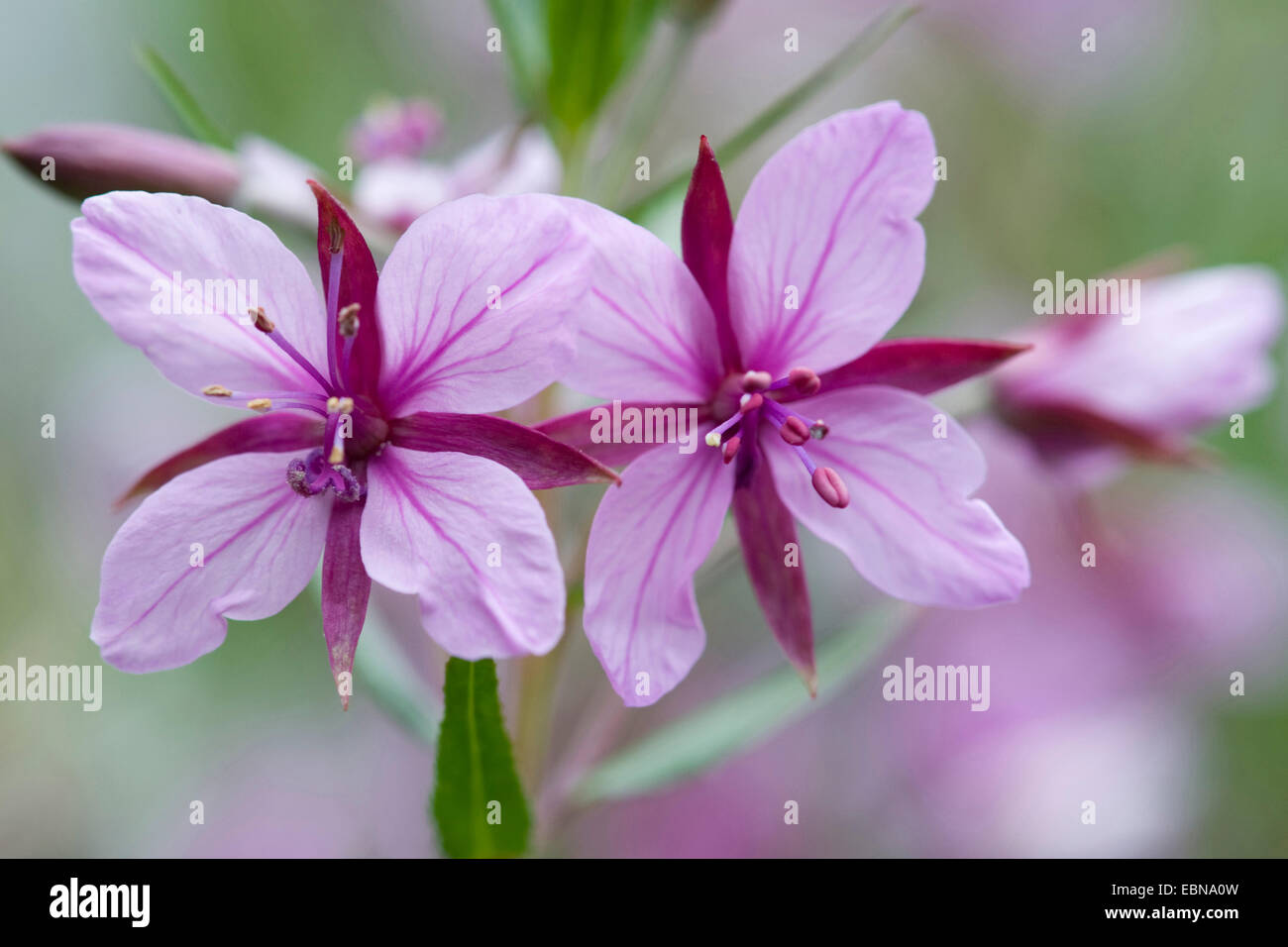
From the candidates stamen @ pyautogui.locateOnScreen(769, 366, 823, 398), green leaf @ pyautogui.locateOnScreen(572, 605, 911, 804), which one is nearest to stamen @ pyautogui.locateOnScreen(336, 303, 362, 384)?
stamen @ pyautogui.locateOnScreen(769, 366, 823, 398)

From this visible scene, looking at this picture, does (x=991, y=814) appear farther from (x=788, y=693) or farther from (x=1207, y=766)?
(x=788, y=693)

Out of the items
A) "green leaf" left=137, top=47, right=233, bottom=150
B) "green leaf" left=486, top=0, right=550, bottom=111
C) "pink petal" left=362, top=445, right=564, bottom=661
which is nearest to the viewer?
"pink petal" left=362, top=445, right=564, bottom=661

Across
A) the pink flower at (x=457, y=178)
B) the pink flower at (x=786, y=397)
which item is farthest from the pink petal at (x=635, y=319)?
the pink flower at (x=457, y=178)

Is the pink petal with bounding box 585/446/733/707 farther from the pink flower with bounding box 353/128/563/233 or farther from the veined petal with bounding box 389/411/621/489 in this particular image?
the pink flower with bounding box 353/128/563/233

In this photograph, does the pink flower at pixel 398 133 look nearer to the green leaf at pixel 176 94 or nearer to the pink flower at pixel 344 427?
the green leaf at pixel 176 94

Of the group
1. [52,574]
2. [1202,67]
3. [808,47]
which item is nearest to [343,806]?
[52,574]

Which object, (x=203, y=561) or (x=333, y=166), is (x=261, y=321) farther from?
(x=333, y=166)

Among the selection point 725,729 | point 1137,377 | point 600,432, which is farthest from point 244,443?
point 1137,377
